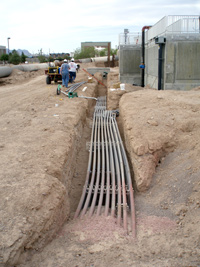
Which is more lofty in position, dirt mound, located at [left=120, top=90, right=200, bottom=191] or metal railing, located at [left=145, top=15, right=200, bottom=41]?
metal railing, located at [left=145, top=15, right=200, bottom=41]

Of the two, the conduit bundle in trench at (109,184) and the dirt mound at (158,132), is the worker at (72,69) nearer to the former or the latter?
the conduit bundle in trench at (109,184)

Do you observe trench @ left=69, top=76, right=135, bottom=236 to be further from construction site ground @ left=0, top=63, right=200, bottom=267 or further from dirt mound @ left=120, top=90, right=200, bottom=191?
dirt mound @ left=120, top=90, right=200, bottom=191

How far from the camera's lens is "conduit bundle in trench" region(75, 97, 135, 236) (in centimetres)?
A: 544

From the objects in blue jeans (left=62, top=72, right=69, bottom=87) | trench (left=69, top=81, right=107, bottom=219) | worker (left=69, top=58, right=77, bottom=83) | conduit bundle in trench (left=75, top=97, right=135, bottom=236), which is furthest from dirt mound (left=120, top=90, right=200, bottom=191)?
worker (left=69, top=58, right=77, bottom=83)

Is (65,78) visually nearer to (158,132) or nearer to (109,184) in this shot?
(158,132)

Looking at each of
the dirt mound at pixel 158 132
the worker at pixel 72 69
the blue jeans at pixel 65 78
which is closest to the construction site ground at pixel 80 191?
the dirt mound at pixel 158 132

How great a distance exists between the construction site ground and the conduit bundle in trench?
0.74ft

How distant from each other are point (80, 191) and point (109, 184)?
0.78 m

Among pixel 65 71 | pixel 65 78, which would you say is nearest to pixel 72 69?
pixel 65 78

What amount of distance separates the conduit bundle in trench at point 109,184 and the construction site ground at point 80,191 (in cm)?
23

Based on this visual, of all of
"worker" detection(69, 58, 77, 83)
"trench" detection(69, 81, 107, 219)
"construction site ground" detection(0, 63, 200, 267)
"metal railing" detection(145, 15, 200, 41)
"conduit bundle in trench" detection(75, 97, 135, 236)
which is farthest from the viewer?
"worker" detection(69, 58, 77, 83)

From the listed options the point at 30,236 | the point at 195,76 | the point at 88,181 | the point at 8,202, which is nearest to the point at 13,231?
the point at 30,236

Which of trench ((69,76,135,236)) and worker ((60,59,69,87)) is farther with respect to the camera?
worker ((60,59,69,87))

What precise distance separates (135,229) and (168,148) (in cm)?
282
